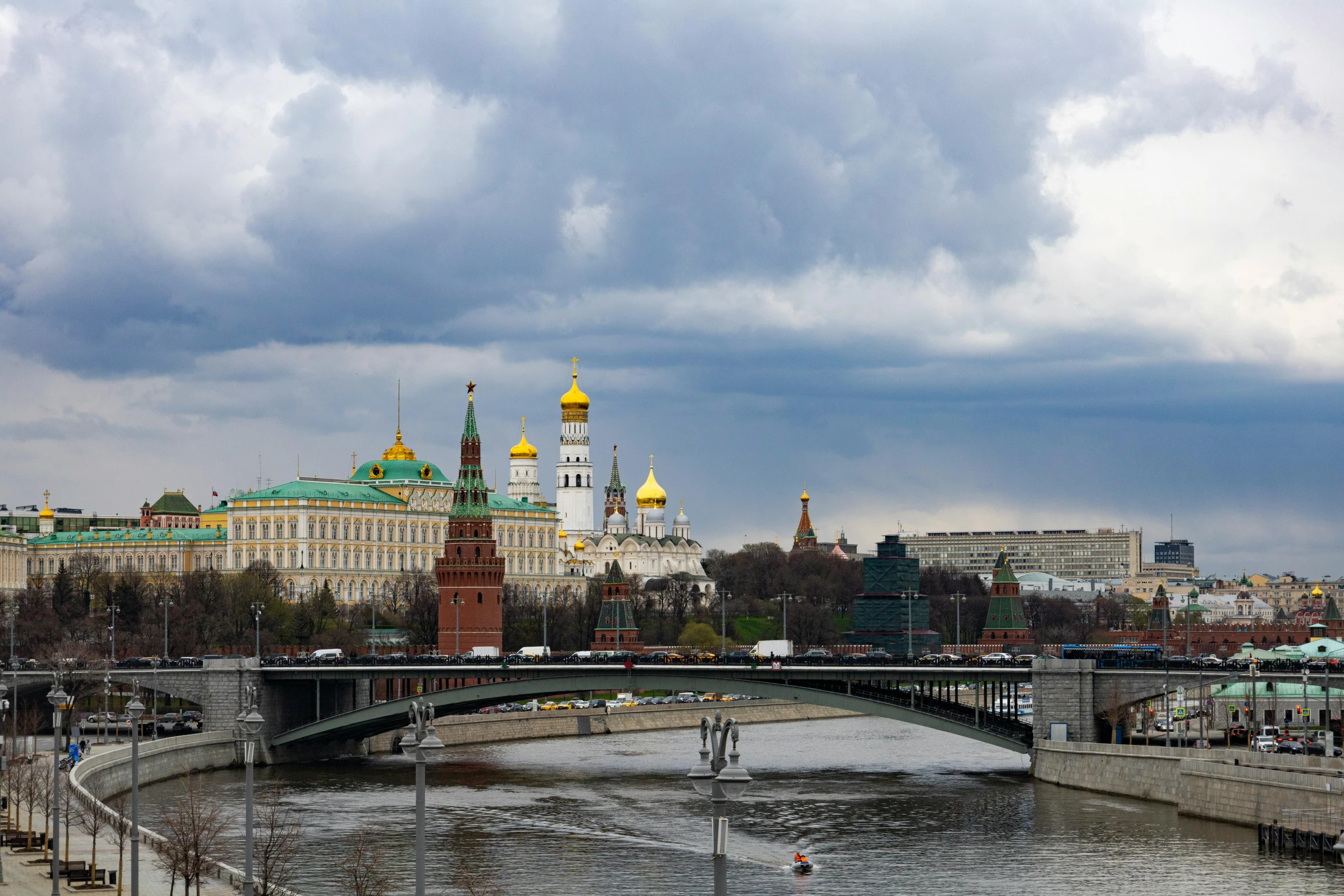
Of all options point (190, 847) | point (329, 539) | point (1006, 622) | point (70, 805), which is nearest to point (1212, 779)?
point (70, 805)

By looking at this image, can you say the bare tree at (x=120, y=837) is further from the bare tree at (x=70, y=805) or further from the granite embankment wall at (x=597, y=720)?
the granite embankment wall at (x=597, y=720)

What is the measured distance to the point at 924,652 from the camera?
157125 mm

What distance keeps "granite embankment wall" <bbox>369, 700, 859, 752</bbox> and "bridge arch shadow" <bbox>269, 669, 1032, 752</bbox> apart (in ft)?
28.0

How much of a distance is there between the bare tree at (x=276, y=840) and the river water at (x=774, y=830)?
672mm

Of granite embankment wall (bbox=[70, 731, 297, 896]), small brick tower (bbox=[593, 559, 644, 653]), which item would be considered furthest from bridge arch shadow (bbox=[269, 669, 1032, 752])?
small brick tower (bbox=[593, 559, 644, 653])

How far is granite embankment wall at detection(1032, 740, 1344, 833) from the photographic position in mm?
61844

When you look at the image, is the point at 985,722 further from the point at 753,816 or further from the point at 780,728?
the point at 780,728

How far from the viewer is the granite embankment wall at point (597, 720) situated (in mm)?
108688

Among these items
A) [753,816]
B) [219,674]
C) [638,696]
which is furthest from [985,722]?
[638,696]

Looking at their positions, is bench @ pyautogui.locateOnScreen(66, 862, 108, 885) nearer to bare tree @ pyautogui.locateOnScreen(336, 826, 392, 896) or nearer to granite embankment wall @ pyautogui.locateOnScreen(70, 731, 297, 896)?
granite embankment wall @ pyautogui.locateOnScreen(70, 731, 297, 896)

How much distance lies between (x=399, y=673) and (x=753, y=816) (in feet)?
89.5

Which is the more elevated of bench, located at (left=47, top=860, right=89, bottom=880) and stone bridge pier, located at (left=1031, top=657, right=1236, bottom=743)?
stone bridge pier, located at (left=1031, top=657, right=1236, bottom=743)

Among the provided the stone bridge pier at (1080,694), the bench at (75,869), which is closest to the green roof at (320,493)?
the stone bridge pier at (1080,694)

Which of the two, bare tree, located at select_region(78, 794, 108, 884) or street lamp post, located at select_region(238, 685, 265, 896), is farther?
bare tree, located at select_region(78, 794, 108, 884)
